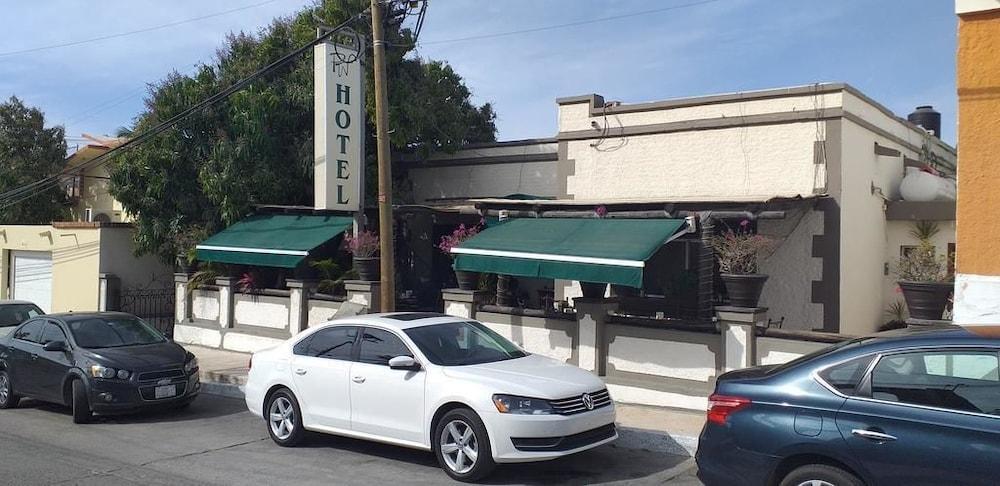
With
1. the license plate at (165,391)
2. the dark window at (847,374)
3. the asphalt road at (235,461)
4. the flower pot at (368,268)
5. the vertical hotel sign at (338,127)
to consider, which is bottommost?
the asphalt road at (235,461)

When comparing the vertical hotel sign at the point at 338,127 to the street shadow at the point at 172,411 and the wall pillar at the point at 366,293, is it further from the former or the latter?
the street shadow at the point at 172,411

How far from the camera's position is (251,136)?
16172 mm

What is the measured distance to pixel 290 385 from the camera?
8.54 meters

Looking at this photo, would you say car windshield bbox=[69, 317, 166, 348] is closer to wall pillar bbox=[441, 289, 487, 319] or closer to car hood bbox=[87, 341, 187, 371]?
car hood bbox=[87, 341, 187, 371]

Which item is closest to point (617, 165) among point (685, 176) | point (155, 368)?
point (685, 176)

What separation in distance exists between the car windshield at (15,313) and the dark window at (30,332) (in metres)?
2.67

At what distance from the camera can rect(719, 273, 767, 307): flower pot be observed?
935cm

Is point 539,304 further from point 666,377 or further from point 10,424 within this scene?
point 10,424

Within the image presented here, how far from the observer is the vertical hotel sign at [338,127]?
14172 mm

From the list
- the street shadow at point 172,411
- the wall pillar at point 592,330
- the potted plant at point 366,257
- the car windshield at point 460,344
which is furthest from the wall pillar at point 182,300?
the car windshield at point 460,344

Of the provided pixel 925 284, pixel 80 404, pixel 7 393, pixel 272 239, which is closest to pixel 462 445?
pixel 925 284

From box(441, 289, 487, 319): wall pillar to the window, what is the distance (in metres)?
3.59

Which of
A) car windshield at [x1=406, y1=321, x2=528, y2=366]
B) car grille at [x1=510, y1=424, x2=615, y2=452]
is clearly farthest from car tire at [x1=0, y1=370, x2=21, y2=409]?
car grille at [x1=510, y1=424, x2=615, y2=452]

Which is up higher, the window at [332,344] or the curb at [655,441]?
the window at [332,344]
